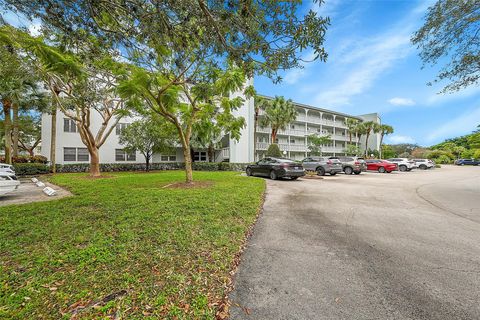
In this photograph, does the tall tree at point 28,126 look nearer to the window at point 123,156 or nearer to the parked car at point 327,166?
the window at point 123,156

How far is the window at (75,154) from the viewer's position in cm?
2223

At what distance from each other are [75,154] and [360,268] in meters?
27.7

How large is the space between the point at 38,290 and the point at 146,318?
4.87ft

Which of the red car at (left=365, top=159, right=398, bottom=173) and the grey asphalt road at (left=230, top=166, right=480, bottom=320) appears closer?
the grey asphalt road at (left=230, top=166, right=480, bottom=320)

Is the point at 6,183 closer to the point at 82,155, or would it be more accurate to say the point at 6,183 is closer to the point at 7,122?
the point at 7,122

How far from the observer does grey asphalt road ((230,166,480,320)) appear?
230 centimetres

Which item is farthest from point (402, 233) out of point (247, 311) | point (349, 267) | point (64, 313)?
point (64, 313)

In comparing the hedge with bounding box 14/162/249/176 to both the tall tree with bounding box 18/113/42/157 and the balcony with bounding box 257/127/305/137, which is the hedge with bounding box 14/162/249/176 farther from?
the balcony with bounding box 257/127/305/137

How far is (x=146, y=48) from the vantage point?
19.2 ft

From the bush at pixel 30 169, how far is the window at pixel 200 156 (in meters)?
14.9

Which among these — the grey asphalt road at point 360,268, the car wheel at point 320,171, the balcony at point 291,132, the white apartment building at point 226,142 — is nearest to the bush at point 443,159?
the white apartment building at point 226,142

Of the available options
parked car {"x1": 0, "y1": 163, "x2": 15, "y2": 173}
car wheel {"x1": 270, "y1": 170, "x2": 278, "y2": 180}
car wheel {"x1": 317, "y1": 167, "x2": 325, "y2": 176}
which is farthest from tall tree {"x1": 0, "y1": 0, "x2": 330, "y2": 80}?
car wheel {"x1": 317, "y1": 167, "x2": 325, "y2": 176}

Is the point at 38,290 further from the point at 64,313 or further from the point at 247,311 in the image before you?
the point at 247,311

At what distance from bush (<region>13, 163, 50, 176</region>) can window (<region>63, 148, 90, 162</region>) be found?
326 cm
